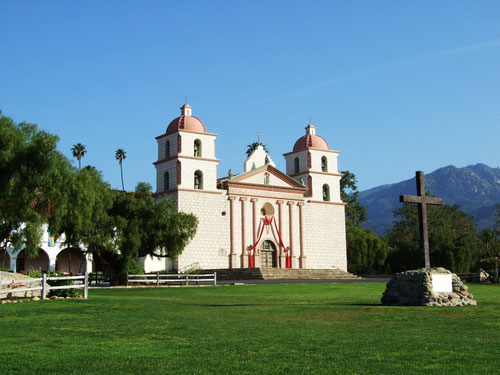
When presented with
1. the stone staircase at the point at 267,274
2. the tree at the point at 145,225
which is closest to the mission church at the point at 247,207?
the stone staircase at the point at 267,274

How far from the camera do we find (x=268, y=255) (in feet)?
182

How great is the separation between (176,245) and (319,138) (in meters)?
24.8

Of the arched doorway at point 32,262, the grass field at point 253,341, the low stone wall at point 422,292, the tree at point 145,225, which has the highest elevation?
the tree at point 145,225

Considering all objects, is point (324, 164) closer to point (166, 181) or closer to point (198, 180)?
point (198, 180)

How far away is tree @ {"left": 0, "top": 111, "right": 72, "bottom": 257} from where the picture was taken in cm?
2650

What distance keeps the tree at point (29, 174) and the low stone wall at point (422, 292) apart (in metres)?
15.9

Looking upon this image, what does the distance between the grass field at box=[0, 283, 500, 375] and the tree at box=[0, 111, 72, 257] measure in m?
11.6

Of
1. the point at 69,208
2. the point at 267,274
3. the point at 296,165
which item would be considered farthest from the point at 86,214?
the point at 296,165

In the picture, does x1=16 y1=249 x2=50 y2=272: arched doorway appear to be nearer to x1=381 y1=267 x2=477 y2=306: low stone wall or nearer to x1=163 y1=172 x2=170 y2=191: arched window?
x1=163 y1=172 x2=170 y2=191: arched window

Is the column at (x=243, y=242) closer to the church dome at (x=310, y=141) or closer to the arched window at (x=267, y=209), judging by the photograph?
the arched window at (x=267, y=209)

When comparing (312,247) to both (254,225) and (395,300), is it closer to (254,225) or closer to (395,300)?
(254,225)

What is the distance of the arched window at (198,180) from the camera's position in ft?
172

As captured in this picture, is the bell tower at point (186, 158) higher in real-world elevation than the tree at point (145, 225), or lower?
higher

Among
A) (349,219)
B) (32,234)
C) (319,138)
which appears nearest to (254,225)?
(319,138)
